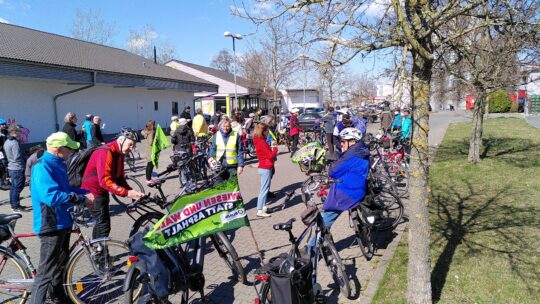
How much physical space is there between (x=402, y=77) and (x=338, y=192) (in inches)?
75.4

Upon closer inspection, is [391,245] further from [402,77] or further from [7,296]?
[7,296]

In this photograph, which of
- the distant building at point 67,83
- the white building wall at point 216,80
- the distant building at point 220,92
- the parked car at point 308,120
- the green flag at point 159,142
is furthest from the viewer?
the white building wall at point 216,80

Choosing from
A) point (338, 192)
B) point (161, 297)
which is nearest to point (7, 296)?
point (161, 297)

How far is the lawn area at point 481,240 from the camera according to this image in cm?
400

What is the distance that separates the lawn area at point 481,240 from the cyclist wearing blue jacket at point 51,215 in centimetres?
340

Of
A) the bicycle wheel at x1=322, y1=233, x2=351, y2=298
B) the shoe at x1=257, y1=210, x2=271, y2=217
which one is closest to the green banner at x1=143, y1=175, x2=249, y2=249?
the bicycle wheel at x1=322, y1=233, x2=351, y2=298

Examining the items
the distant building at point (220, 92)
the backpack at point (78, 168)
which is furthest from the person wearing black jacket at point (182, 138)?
the distant building at point (220, 92)

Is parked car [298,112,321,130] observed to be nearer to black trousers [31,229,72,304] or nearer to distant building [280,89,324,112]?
distant building [280,89,324,112]

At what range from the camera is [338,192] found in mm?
4508

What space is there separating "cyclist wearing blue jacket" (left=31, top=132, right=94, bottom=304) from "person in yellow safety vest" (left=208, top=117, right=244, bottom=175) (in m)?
3.63

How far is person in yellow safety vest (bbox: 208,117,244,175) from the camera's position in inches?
288

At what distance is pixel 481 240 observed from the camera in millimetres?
5293

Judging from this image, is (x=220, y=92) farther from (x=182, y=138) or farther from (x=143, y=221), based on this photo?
(x=143, y=221)

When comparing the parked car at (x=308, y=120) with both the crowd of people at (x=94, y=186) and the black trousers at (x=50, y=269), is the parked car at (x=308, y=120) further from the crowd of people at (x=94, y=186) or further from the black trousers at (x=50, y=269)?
the black trousers at (x=50, y=269)
